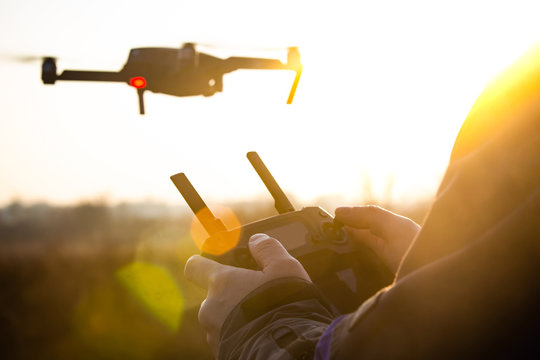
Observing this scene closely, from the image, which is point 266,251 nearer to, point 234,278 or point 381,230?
point 234,278

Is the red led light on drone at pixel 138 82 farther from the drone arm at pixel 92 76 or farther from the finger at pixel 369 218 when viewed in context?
the finger at pixel 369 218

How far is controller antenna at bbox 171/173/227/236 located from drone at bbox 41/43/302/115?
1.63 meters

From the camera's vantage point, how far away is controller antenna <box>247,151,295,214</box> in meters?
1.98

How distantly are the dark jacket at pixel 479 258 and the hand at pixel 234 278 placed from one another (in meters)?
0.53

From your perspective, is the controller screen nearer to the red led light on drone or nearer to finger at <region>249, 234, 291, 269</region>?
finger at <region>249, 234, 291, 269</region>

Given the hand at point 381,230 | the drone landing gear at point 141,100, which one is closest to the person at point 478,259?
the hand at point 381,230

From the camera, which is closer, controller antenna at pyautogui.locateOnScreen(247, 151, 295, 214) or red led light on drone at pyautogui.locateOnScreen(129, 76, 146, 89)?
controller antenna at pyautogui.locateOnScreen(247, 151, 295, 214)

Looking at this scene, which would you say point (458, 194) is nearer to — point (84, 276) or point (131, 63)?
point (131, 63)

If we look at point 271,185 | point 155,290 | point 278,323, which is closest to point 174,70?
point 271,185

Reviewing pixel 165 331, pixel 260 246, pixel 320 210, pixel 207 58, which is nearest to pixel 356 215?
pixel 320 210

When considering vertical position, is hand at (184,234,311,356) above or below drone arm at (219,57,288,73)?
below

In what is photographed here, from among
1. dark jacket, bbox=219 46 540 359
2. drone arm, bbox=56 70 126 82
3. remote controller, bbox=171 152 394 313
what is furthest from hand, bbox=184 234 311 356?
drone arm, bbox=56 70 126 82

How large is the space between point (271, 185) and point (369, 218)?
0.50 metres

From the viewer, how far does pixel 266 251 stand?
1.32 metres
